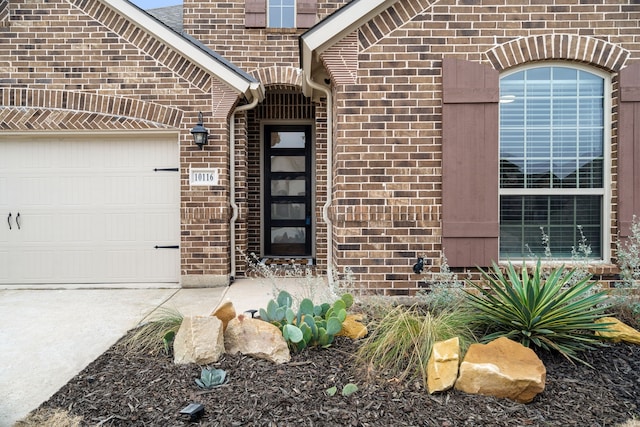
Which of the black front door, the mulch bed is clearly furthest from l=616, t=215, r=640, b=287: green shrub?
the black front door

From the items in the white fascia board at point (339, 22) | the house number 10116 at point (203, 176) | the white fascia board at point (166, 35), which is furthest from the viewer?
the house number 10116 at point (203, 176)

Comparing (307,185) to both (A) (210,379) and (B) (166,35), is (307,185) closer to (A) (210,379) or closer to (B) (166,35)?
(B) (166,35)

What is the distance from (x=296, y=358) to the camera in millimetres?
3152

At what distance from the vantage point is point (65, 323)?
458 cm

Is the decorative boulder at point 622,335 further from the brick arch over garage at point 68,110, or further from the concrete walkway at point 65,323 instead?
the brick arch over garage at point 68,110

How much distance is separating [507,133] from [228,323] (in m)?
3.65

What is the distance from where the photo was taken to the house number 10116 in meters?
6.28

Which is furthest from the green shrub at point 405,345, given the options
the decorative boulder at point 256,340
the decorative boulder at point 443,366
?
the decorative boulder at point 256,340

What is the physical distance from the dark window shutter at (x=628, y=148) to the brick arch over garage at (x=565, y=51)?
0.62ft

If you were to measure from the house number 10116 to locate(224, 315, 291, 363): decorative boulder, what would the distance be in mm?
3329

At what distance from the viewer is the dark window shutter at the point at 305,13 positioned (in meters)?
7.47

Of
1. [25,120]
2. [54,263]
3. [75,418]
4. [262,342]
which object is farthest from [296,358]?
[25,120]

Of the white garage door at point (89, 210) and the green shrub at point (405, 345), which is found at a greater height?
the white garage door at point (89, 210)

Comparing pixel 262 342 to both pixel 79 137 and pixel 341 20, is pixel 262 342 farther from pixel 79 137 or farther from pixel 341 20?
pixel 79 137
